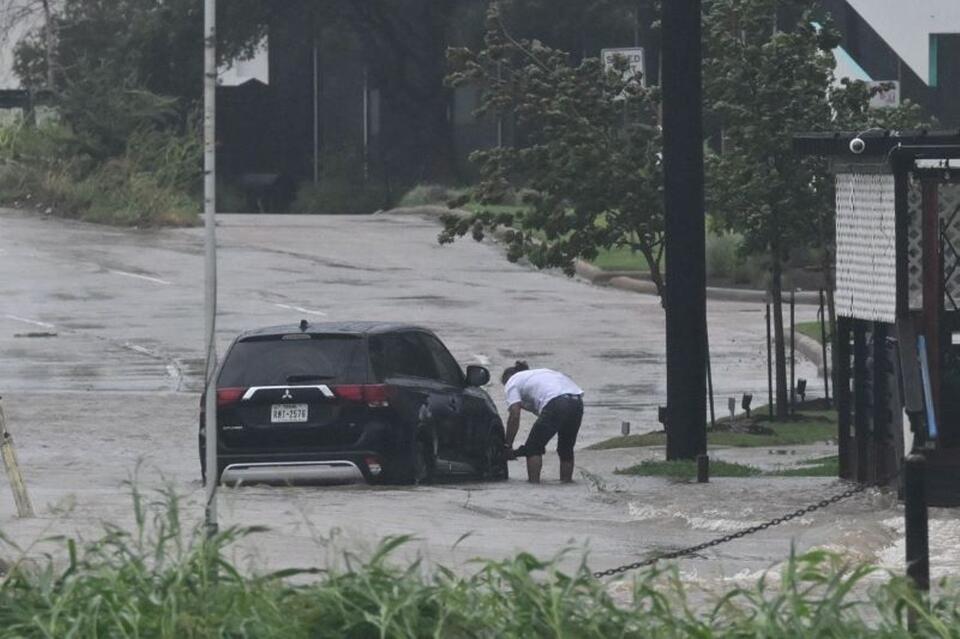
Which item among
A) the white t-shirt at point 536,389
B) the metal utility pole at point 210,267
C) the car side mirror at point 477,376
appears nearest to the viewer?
the metal utility pole at point 210,267

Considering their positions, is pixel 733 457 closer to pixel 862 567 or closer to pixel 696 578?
pixel 696 578

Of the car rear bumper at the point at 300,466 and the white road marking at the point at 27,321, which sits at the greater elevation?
the white road marking at the point at 27,321

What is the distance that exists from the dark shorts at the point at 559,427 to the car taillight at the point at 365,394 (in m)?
1.79

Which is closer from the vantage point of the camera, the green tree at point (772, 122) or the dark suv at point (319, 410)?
the dark suv at point (319, 410)

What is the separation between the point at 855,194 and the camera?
611 inches

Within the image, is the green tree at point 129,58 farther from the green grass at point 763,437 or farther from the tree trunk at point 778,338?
the green grass at point 763,437

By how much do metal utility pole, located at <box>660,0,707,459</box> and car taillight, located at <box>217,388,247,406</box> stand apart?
381cm

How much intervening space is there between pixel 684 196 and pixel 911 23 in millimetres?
40368

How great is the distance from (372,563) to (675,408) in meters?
10.6

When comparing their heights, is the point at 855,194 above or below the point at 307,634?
above

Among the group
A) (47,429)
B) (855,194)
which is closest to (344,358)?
(855,194)

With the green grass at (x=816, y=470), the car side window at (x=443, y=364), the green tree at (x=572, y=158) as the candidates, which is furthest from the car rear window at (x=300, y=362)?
the green tree at (x=572, y=158)

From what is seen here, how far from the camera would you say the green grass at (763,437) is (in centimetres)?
2147

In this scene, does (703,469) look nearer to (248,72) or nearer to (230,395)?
(230,395)
